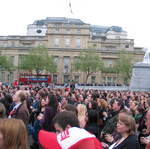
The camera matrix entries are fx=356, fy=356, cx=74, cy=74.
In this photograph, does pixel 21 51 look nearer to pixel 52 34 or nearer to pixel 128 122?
pixel 52 34

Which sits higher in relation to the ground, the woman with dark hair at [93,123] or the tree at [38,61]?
the tree at [38,61]

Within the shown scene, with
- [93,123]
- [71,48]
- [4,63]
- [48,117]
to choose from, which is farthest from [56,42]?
[93,123]

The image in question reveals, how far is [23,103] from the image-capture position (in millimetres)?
7707

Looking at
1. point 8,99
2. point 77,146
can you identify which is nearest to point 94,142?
point 77,146

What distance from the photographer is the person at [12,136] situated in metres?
A: 2.91

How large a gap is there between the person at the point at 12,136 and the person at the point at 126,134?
87.4 inches

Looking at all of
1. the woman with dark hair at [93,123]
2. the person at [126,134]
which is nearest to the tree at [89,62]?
the woman with dark hair at [93,123]

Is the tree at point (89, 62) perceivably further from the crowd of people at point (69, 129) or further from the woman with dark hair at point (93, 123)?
the woman with dark hair at point (93, 123)

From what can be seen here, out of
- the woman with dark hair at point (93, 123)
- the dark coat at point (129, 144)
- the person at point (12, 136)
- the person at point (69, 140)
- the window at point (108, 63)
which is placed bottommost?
the woman with dark hair at point (93, 123)

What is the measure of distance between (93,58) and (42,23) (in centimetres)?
3646

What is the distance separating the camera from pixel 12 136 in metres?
2.92

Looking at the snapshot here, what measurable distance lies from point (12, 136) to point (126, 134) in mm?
2573

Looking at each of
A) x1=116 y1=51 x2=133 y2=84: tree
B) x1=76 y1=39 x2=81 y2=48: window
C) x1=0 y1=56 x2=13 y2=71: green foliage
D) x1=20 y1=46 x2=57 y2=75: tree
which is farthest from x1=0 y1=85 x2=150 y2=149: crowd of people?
x1=76 y1=39 x2=81 y2=48: window

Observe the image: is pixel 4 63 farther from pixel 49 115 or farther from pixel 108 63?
pixel 49 115
